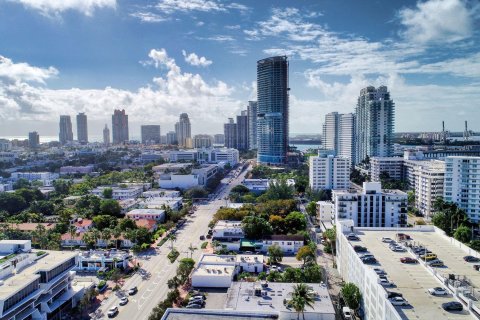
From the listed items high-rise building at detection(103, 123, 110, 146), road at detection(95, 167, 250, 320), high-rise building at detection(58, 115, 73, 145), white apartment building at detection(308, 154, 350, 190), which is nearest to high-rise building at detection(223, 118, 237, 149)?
white apartment building at detection(308, 154, 350, 190)

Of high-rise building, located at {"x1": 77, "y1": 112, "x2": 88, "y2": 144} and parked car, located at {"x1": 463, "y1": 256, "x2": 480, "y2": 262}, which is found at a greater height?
high-rise building, located at {"x1": 77, "y1": 112, "x2": 88, "y2": 144}

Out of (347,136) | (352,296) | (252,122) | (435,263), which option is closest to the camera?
(435,263)

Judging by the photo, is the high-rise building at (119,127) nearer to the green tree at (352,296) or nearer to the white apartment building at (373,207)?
the white apartment building at (373,207)

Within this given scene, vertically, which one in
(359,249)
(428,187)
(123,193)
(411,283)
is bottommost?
(123,193)

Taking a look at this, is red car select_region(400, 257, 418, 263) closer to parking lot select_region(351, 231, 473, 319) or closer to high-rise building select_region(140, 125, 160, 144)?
parking lot select_region(351, 231, 473, 319)

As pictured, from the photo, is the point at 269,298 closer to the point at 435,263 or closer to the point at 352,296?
the point at 352,296

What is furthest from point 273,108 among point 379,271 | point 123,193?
point 379,271

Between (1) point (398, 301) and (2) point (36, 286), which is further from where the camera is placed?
(2) point (36, 286)
